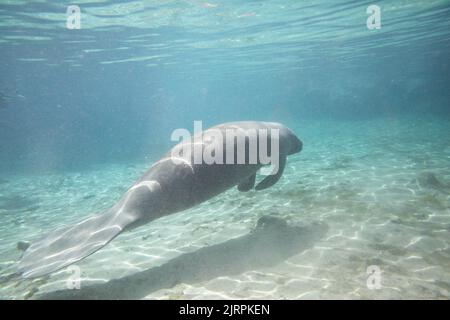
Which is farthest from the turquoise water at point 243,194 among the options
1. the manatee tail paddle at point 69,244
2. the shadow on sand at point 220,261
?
the manatee tail paddle at point 69,244

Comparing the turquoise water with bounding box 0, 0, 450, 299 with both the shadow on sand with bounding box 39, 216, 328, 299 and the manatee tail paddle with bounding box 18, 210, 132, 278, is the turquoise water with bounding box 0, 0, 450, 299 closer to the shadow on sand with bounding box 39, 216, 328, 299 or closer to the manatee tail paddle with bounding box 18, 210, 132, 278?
the shadow on sand with bounding box 39, 216, 328, 299

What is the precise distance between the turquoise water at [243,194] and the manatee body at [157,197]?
0.80 metres

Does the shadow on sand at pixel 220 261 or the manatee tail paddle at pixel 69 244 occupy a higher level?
the manatee tail paddle at pixel 69 244

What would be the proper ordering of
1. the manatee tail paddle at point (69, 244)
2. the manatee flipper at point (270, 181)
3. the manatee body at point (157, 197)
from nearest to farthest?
the manatee tail paddle at point (69, 244)
the manatee body at point (157, 197)
the manatee flipper at point (270, 181)

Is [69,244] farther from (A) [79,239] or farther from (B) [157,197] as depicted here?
(B) [157,197]

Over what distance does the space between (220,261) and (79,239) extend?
229 cm

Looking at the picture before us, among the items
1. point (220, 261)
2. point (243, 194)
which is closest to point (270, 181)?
point (220, 261)

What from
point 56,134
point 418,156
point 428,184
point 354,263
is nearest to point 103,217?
point 354,263

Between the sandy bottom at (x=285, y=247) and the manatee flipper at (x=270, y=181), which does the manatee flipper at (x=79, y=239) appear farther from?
the manatee flipper at (x=270, y=181)

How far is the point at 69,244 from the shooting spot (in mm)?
4629

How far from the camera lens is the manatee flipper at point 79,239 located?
4.12 metres

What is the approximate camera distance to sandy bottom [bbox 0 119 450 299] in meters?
4.54

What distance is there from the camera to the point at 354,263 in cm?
507

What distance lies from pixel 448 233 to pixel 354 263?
233 centimetres
